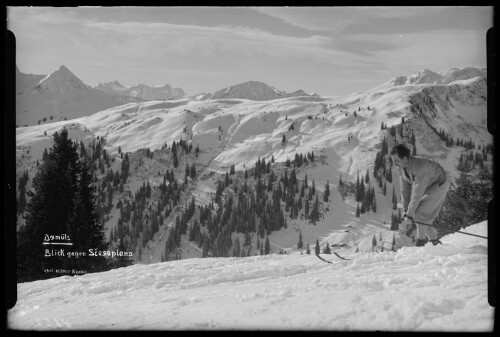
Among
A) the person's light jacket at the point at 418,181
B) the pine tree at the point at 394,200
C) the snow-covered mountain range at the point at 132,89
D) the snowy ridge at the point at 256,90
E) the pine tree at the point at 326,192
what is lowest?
the pine tree at the point at 326,192

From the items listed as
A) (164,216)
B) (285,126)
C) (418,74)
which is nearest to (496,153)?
(418,74)

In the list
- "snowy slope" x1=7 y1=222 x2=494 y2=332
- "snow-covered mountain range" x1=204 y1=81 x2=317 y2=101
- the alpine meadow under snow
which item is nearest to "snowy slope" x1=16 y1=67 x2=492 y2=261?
the alpine meadow under snow

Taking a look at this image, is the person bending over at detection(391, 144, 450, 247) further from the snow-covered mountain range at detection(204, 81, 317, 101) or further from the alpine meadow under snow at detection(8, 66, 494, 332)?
the snow-covered mountain range at detection(204, 81, 317, 101)

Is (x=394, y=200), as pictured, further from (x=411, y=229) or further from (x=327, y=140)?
(x=327, y=140)

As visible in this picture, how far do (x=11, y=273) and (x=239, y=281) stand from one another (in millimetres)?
3268

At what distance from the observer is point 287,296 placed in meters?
5.86

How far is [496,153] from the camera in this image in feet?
19.5

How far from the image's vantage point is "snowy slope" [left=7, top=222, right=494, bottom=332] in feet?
17.4

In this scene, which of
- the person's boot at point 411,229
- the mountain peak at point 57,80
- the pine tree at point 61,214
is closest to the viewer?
the pine tree at point 61,214

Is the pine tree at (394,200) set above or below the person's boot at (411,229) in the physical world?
above

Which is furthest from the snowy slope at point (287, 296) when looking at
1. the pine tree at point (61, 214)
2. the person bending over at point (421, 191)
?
the person bending over at point (421, 191)

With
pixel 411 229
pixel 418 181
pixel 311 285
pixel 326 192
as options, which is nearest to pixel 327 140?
pixel 326 192

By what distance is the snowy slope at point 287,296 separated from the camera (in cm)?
529

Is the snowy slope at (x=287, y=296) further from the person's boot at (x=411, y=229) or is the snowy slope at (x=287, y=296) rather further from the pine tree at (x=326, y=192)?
the pine tree at (x=326, y=192)
